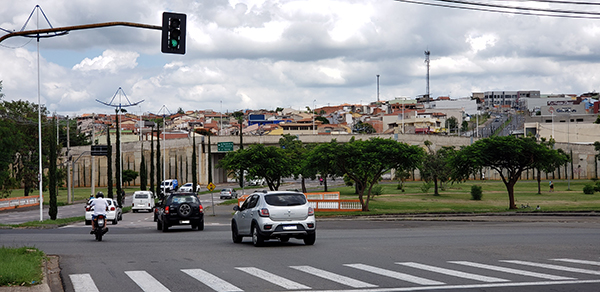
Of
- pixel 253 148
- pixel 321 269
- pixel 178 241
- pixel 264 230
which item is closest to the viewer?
pixel 321 269

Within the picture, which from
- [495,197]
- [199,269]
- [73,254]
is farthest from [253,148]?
[199,269]

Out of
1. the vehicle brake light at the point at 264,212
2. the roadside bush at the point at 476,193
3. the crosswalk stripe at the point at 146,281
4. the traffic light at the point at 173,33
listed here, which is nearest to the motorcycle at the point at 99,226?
the vehicle brake light at the point at 264,212

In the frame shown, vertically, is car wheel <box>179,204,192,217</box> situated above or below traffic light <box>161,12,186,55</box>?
below

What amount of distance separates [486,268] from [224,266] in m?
5.69

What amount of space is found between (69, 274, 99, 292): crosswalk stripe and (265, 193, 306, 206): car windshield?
Answer: 7.23m

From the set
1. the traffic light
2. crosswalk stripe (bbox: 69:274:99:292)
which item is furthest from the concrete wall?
crosswalk stripe (bbox: 69:274:99:292)

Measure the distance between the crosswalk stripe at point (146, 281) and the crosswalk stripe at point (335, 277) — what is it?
3080mm

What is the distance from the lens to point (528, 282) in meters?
11.0

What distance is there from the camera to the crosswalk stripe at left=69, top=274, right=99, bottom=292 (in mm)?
10695

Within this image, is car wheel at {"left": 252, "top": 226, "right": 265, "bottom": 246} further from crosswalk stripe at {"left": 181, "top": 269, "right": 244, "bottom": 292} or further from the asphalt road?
crosswalk stripe at {"left": 181, "top": 269, "right": 244, "bottom": 292}

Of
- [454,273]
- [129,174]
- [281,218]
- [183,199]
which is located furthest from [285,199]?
[129,174]

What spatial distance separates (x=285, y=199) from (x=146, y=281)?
776cm

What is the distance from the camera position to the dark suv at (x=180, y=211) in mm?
27266

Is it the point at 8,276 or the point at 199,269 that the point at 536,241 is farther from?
the point at 8,276
